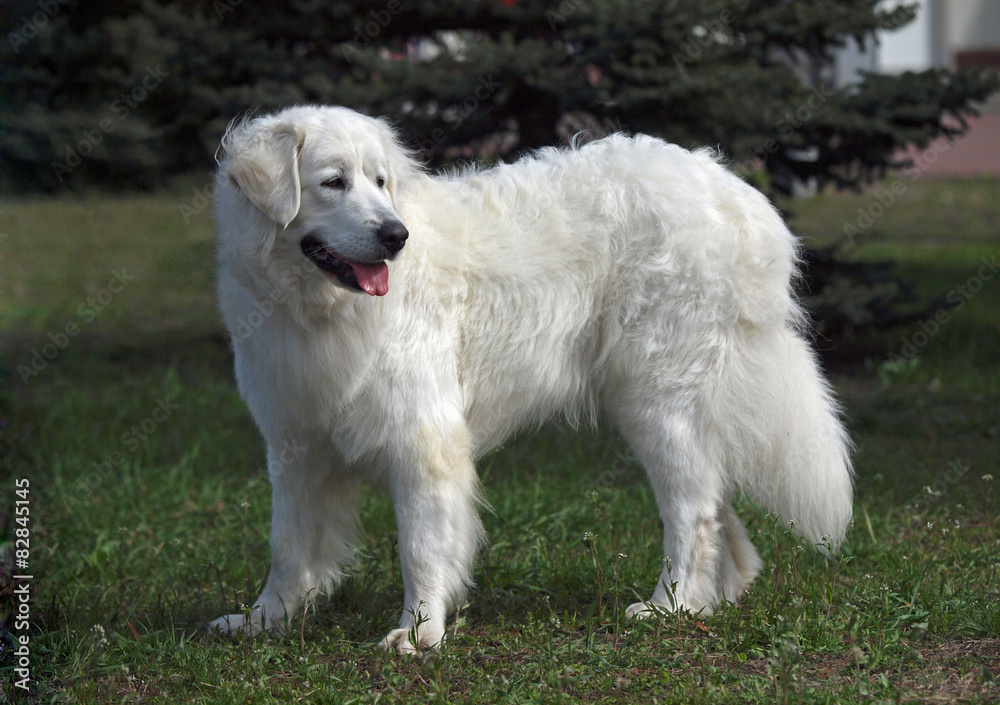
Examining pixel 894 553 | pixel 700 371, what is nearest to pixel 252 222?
pixel 700 371

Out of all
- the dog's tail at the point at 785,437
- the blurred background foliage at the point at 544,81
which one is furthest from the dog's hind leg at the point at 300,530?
the blurred background foliage at the point at 544,81

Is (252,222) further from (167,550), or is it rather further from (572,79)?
(572,79)

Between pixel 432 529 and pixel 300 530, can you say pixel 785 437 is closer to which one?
pixel 432 529

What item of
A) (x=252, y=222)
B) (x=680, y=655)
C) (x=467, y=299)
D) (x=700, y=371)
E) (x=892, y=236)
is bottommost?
(x=892, y=236)

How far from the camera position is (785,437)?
3.41 meters

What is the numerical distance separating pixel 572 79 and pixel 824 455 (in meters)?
3.21

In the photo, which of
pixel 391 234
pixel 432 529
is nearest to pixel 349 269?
pixel 391 234

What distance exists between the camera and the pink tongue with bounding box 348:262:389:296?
3.13 m

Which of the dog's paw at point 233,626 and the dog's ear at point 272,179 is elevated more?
the dog's ear at point 272,179

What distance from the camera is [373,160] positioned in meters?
3.23

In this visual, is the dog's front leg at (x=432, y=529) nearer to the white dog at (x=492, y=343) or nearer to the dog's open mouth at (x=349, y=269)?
the white dog at (x=492, y=343)

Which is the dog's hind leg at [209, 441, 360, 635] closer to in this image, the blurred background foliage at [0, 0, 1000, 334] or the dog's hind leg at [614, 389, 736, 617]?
the dog's hind leg at [614, 389, 736, 617]

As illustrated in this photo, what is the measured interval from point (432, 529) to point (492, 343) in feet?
2.23

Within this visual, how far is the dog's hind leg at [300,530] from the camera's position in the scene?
347 cm
